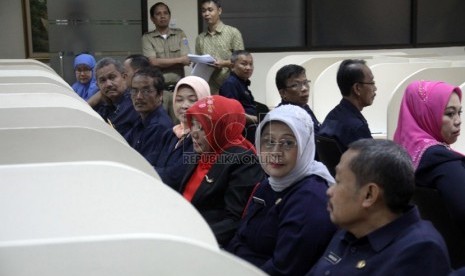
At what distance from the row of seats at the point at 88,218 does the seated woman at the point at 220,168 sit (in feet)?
3.93

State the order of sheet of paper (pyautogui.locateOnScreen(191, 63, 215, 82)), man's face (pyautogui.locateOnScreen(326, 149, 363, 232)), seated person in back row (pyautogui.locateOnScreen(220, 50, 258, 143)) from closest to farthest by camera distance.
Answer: man's face (pyautogui.locateOnScreen(326, 149, 363, 232)), sheet of paper (pyautogui.locateOnScreen(191, 63, 215, 82)), seated person in back row (pyautogui.locateOnScreen(220, 50, 258, 143))

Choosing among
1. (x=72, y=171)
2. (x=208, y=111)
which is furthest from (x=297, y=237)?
(x=72, y=171)

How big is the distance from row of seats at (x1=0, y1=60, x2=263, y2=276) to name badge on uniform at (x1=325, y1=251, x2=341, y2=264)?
760mm

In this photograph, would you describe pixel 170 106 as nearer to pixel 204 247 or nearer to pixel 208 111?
pixel 208 111

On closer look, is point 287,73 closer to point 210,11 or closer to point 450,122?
point 450,122

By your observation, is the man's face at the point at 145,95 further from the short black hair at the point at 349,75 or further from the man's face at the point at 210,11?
the man's face at the point at 210,11

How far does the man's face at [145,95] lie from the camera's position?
3084 mm

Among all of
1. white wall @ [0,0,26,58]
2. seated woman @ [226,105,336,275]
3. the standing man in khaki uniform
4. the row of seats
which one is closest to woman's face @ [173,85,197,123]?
seated woman @ [226,105,336,275]

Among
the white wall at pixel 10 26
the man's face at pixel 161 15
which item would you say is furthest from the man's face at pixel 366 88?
the white wall at pixel 10 26

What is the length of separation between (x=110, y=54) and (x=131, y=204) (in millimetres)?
5572

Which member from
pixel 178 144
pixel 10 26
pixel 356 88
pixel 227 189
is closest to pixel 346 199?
pixel 227 189

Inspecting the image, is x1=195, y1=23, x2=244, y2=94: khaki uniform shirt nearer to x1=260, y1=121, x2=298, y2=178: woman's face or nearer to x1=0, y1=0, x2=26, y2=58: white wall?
x1=0, y1=0, x2=26, y2=58: white wall

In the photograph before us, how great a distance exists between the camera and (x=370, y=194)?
1429 mm

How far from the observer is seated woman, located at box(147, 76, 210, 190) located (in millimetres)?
2562
